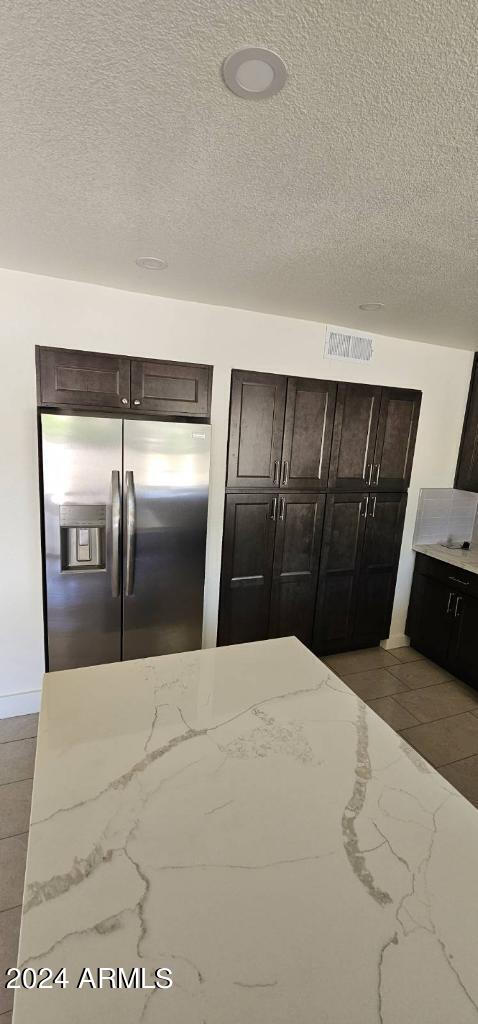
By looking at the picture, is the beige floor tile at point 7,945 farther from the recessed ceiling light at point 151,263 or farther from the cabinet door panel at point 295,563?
the recessed ceiling light at point 151,263

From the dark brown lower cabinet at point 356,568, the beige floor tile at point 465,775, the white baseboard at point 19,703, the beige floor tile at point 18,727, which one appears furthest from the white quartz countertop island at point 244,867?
the dark brown lower cabinet at point 356,568

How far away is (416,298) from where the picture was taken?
2414 mm

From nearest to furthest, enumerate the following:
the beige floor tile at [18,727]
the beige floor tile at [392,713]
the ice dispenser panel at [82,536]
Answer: the ice dispenser panel at [82,536]
the beige floor tile at [18,727]
the beige floor tile at [392,713]

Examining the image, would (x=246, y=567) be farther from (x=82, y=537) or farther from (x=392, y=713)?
(x=392, y=713)

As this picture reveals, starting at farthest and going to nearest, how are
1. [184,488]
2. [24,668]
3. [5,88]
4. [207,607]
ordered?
[207,607]
[24,668]
[184,488]
[5,88]

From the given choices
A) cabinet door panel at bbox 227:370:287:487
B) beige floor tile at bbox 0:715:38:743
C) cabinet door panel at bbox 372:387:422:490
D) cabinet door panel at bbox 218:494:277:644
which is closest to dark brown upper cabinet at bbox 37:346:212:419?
cabinet door panel at bbox 227:370:287:487

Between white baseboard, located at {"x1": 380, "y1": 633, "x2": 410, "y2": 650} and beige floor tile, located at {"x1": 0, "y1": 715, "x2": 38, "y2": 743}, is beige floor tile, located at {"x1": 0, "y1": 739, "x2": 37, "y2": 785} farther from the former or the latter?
white baseboard, located at {"x1": 380, "y1": 633, "x2": 410, "y2": 650}

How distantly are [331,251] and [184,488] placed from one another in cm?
136

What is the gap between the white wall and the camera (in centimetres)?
246

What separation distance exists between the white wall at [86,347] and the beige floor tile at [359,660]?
41.1 inches

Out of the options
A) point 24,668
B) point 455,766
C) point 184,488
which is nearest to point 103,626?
point 24,668

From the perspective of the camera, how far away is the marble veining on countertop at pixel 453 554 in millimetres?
3330

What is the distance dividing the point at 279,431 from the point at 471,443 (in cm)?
169

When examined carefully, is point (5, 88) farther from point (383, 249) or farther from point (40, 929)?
point (40, 929)
